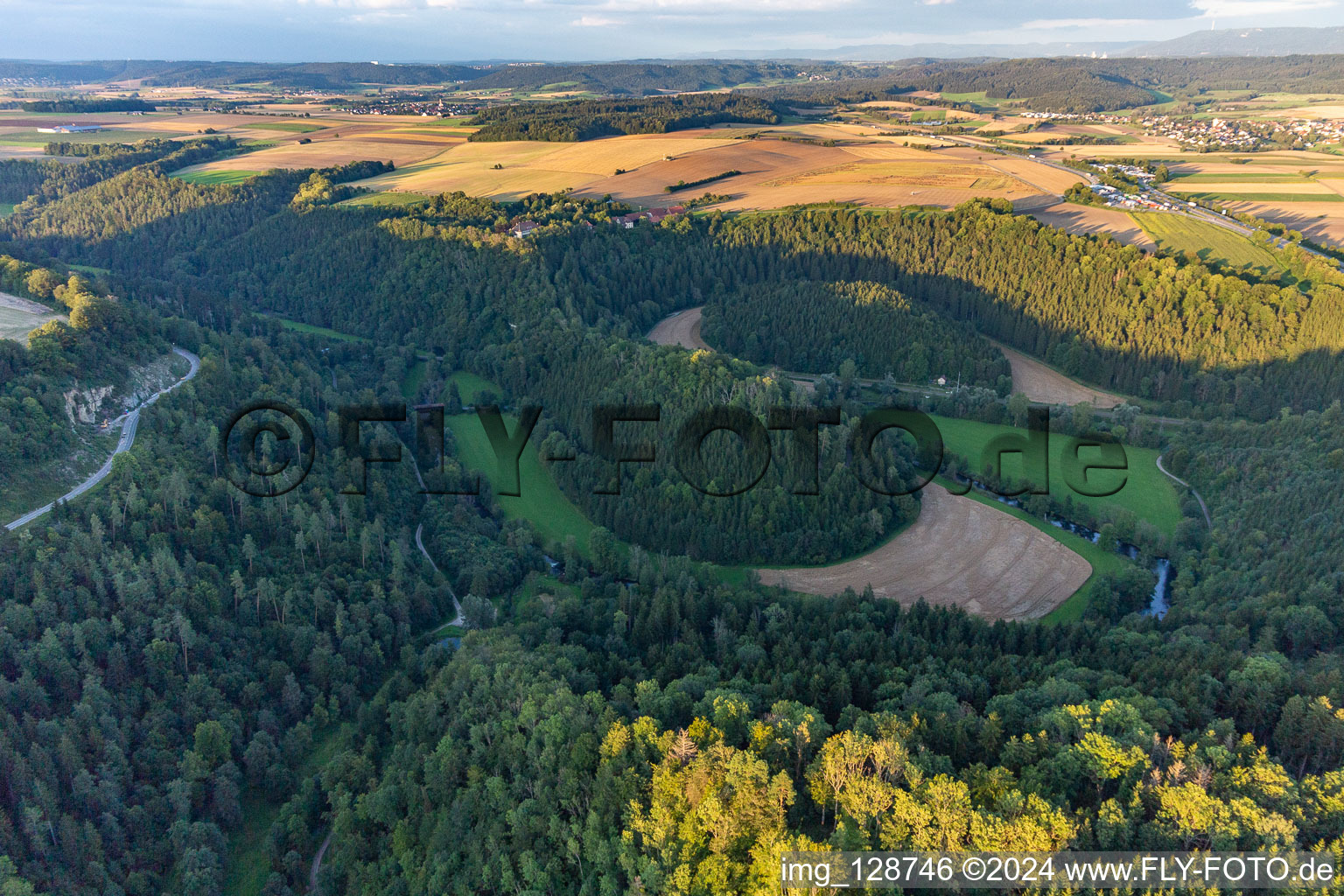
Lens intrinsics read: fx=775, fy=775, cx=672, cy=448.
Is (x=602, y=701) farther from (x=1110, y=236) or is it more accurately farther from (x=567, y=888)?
(x=1110, y=236)

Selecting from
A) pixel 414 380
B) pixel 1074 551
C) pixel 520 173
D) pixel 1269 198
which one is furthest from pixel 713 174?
pixel 1074 551

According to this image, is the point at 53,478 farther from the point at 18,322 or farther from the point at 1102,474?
the point at 1102,474

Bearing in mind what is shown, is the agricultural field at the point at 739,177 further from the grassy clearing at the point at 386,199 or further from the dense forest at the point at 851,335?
the dense forest at the point at 851,335

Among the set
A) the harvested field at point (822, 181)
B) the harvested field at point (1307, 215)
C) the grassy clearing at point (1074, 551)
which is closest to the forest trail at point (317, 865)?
the grassy clearing at point (1074, 551)

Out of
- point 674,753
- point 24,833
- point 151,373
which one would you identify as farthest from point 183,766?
point 151,373

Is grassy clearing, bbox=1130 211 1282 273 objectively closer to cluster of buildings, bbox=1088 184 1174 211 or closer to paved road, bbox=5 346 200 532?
cluster of buildings, bbox=1088 184 1174 211

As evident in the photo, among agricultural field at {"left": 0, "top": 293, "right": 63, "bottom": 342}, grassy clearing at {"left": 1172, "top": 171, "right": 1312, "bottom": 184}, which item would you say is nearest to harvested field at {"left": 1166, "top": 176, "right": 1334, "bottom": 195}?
grassy clearing at {"left": 1172, "top": 171, "right": 1312, "bottom": 184}
